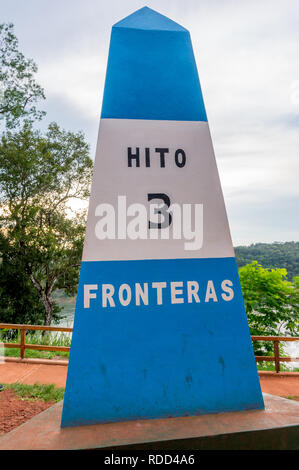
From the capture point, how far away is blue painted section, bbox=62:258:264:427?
2436mm

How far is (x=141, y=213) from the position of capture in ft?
9.02

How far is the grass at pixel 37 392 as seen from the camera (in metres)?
5.45

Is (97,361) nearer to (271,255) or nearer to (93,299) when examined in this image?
(93,299)

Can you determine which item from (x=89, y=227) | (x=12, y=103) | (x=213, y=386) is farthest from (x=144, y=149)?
(x=12, y=103)

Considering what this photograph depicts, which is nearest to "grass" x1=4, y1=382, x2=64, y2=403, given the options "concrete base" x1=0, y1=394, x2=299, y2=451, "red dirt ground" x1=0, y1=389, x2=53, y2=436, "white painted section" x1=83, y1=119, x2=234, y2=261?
"red dirt ground" x1=0, y1=389, x2=53, y2=436

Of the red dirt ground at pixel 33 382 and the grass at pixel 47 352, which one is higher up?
the grass at pixel 47 352

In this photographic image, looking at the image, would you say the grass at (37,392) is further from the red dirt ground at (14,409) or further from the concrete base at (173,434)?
the concrete base at (173,434)

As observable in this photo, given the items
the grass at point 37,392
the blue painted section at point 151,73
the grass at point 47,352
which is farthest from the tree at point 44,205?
the blue painted section at point 151,73

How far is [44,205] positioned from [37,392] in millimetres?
10780

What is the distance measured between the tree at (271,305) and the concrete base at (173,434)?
7224 millimetres

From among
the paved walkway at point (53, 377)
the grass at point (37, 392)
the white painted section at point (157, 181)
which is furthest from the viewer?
the paved walkway at point (53, 377)

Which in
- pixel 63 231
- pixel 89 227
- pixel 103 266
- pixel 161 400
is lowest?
pixel 161 400
